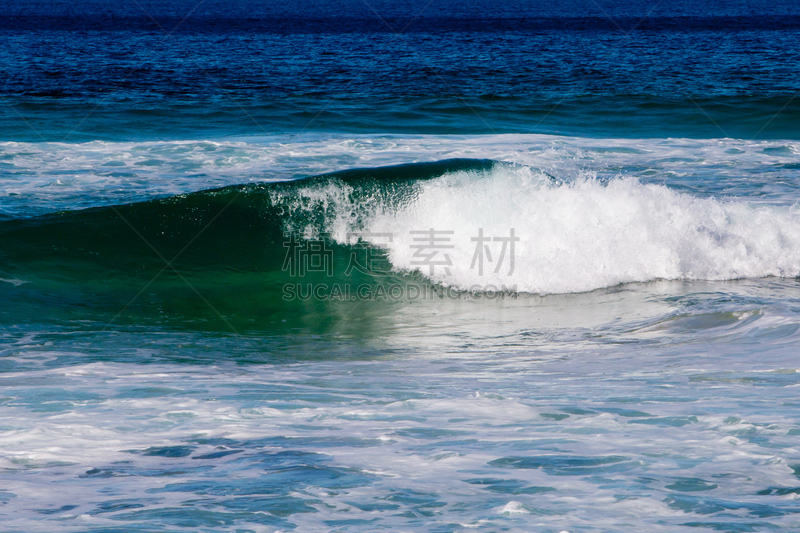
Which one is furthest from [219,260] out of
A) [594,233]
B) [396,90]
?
[396,90]

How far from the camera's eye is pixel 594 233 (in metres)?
8.29

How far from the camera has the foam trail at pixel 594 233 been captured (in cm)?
784

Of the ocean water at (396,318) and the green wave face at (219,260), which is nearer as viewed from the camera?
the ocean water at (396,318)

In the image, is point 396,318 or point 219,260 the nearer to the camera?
point 396,318

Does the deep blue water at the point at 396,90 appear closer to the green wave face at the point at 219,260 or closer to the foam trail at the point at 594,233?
the green wave face at the point at 219,260

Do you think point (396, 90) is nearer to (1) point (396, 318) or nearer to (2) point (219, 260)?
(2) point (219, 260)

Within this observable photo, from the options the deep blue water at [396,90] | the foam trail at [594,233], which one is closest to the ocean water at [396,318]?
the foam trail at [594,233]

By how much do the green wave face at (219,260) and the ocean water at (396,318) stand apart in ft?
0.14

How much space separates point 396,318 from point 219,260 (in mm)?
2828

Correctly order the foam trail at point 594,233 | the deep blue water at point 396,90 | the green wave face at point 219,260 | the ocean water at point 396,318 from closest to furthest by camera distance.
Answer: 1. the ocean water at point 396,318
2. the green wave face at point 219,260
3. the foam trail at point 594,233
4. the deep blue water at point 396,90

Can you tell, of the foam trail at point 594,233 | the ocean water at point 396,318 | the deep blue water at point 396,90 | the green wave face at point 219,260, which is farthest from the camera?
the deep blue water at point 396,90

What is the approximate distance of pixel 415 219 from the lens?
9.38m

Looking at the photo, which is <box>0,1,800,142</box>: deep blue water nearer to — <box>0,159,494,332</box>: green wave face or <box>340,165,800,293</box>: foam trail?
<box>0,159,494,332</box>: green wave face

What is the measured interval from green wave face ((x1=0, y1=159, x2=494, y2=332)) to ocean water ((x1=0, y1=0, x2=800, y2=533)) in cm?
4
